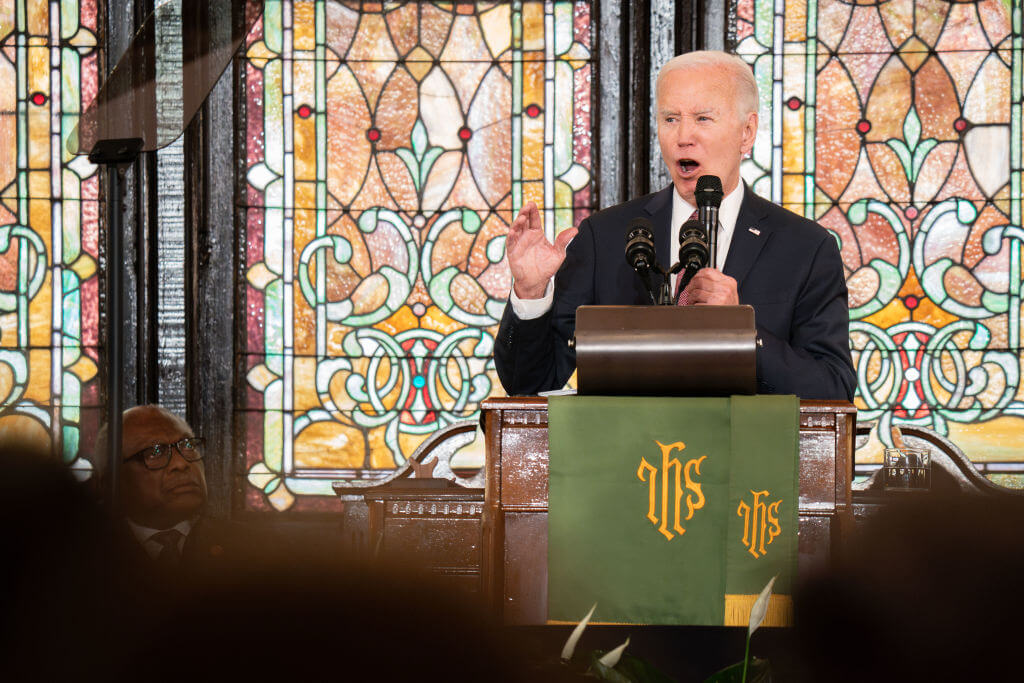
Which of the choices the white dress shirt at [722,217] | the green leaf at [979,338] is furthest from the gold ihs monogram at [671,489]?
the green leaf at [979,338]

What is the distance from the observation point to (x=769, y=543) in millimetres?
1913

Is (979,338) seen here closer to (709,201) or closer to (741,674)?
(709,201)

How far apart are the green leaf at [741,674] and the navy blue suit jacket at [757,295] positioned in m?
0.88

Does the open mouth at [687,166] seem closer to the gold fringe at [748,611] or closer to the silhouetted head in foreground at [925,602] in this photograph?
the gold fringe at [748,611]

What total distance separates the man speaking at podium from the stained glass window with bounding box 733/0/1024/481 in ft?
6.47

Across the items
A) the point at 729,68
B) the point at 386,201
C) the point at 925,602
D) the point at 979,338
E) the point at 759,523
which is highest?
the point at 729,68

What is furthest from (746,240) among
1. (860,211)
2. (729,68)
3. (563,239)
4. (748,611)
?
(860,211)

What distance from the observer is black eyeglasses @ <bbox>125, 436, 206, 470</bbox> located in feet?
10.9

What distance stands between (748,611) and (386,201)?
3067 millimetres

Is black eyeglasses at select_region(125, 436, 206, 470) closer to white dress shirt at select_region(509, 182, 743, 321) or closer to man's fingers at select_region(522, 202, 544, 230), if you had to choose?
white dress shirt at select_region(509, 182, 743, 321)

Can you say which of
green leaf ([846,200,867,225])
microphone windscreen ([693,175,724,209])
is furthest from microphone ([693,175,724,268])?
green leaf ([846,200,867,225])

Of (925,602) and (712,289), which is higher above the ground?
(712,289)

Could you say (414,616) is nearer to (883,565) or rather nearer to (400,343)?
(883,565)

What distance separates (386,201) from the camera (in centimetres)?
465
